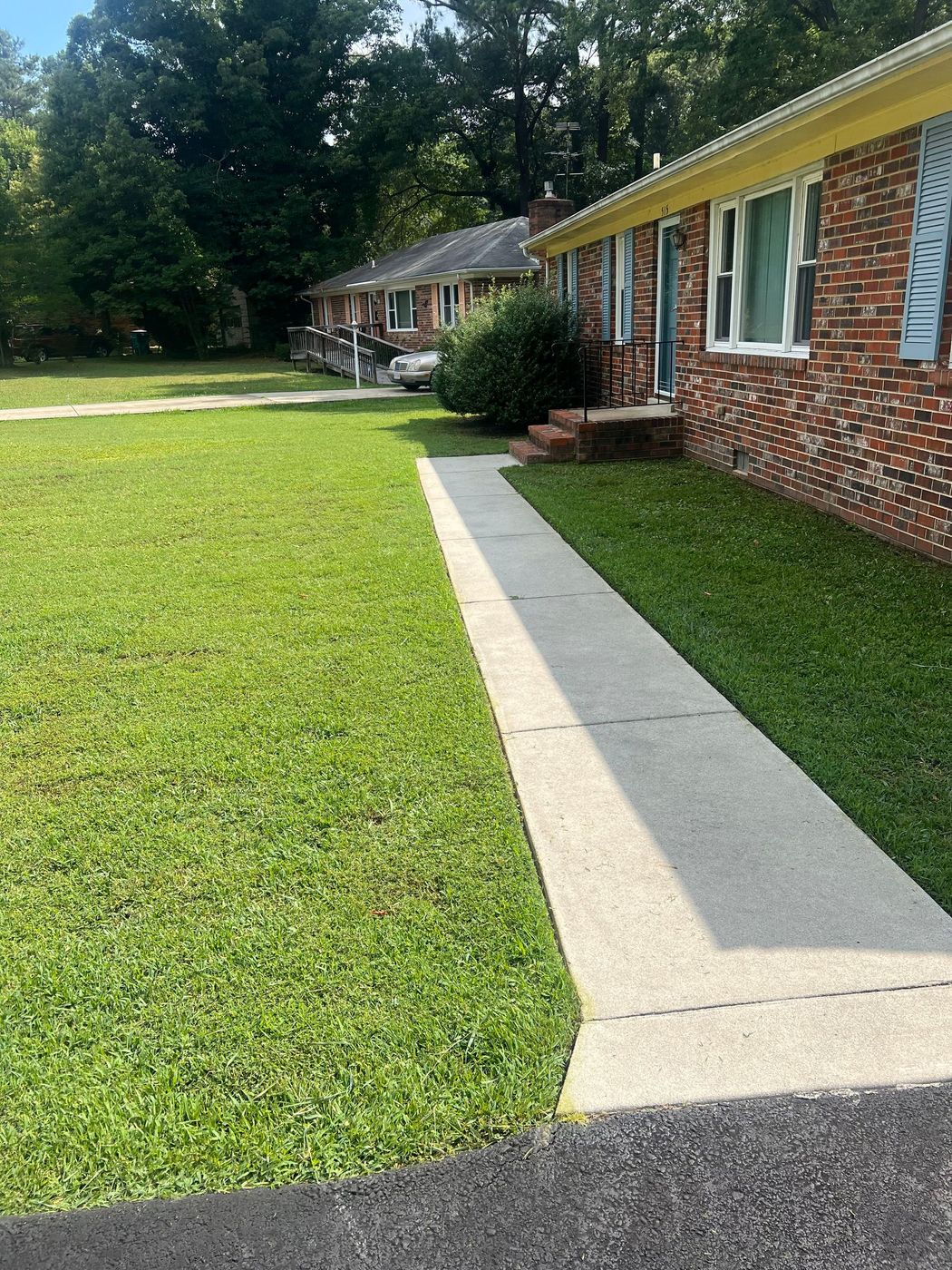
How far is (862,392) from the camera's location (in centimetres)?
A: 699

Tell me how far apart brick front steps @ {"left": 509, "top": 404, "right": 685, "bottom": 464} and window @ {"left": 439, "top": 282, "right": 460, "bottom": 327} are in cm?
1697

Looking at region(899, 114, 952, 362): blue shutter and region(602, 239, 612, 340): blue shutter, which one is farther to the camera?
region(602, 239, 612, 340): blue shutter

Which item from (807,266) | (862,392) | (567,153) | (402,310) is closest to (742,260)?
(807,266)

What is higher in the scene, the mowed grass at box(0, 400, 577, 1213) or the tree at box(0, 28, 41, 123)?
the tree at box(0, 28, 41, 123)

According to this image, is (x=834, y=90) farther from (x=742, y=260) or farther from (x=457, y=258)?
(x=457, y=258)

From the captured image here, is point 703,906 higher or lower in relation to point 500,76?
lower

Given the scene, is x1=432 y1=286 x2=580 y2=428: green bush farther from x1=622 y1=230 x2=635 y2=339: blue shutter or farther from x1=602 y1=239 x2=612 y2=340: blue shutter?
x1=602 y1=239 x2=612 y2=340: blue shutter

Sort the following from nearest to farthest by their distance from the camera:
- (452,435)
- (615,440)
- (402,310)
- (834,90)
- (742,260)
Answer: (834,90) → (742,260) → (615,440) → (452,435) → (402,310)

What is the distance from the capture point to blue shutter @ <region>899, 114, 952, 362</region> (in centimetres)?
586

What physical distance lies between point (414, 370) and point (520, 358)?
1035 centimetres

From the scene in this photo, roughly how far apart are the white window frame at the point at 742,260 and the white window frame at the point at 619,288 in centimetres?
349

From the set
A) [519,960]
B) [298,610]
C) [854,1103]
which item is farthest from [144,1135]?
[298,610]

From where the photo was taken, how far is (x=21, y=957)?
8.91ft

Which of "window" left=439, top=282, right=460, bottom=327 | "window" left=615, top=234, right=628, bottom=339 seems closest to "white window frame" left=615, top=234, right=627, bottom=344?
"window" left=615, top=234, right=628, bottom=339
